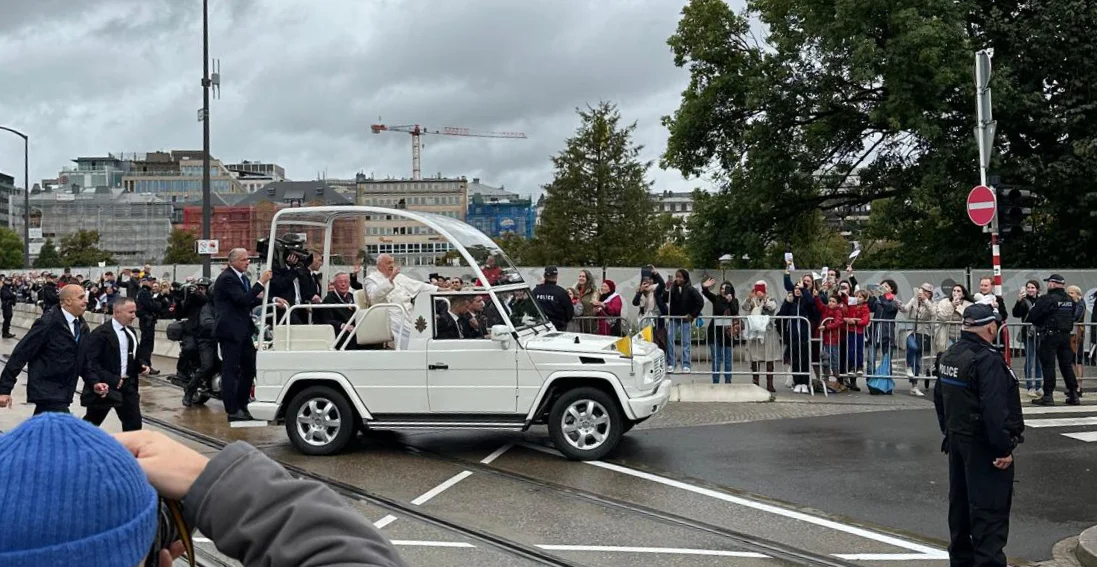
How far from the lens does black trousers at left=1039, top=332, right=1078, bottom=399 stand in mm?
14203

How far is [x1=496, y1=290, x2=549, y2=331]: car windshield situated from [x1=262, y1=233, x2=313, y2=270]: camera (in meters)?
2.99

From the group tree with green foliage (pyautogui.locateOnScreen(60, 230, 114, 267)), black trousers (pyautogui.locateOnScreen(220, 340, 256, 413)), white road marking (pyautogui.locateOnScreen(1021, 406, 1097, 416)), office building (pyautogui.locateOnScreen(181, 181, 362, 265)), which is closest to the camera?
black trousers (pyautogui.locateOnScreen(220, 340, 256, 413))

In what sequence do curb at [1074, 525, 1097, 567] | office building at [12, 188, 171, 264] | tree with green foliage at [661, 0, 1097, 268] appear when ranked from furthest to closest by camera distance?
office building at [12, 188, 171, 264] → tree with green foliage at [661, 0, 1097, 268] → curb at [1074, 525, 1097, 567]

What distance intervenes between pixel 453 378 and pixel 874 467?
171 inches

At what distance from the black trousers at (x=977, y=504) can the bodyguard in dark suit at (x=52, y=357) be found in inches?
280

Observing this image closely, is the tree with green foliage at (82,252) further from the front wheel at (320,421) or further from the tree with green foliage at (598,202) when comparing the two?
the front wheel at (320,421)

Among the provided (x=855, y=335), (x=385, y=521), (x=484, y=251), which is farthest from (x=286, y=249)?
(x=855, y=335)

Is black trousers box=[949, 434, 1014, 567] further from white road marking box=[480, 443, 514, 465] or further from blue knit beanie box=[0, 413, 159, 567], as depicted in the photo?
blue knit beanie box=[0, 413, 159, 567]

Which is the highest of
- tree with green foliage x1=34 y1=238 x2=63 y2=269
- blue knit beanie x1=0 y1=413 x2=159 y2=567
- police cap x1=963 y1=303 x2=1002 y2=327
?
tree with green foliage x1=34 y1=238 x2=63 y2=269

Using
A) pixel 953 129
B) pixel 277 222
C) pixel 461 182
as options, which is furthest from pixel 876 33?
pixel 461 182

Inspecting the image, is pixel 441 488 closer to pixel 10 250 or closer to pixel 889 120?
pixel 889 120

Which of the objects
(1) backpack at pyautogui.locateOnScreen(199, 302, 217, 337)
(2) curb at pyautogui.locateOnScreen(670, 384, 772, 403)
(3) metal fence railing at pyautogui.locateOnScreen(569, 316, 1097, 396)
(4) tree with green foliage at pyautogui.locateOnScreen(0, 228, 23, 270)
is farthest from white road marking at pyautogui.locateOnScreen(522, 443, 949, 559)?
(4) tree with green foliage at pyautogui.locateOnScreen(0, 228, 23, 270)

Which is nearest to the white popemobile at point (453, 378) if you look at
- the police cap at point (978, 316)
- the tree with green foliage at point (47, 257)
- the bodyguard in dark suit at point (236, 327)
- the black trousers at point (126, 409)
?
the bodyguard in dark suit at point (236, 327)

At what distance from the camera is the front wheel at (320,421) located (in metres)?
10.3
